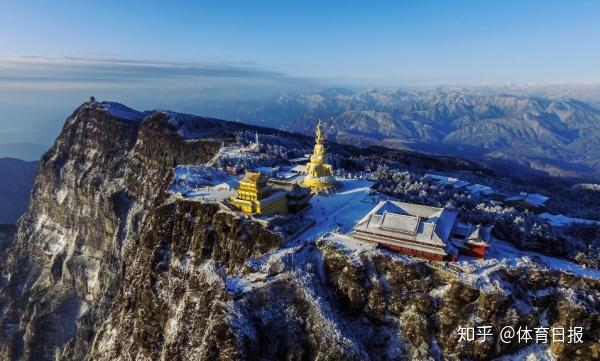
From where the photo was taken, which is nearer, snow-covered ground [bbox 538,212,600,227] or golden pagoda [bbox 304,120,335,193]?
golden pagoda [bbox 304,120,335,193]

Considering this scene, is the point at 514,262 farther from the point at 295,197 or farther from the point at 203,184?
the point at 203,184

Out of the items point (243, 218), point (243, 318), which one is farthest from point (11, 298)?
point (243, 318)

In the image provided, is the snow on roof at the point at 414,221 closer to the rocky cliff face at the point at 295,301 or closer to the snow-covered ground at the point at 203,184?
the rocky cliff face at the point at 295,301

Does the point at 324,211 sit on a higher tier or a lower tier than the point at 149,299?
higher

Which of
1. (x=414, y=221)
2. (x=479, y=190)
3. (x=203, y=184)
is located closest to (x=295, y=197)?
(x=414, y=221)

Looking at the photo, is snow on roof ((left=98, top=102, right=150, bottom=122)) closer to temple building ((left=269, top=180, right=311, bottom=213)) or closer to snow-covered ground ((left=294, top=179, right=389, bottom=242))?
snow-covered ground ((left=294, top=179, right=389, bottom=242))

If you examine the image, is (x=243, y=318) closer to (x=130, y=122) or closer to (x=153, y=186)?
(x=153, y=186)

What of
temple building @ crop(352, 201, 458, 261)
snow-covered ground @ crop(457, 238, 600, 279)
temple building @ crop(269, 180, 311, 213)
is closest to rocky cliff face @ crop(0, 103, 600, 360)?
Result: snow-covered ground @ crop(457, 238, 600, 279)
